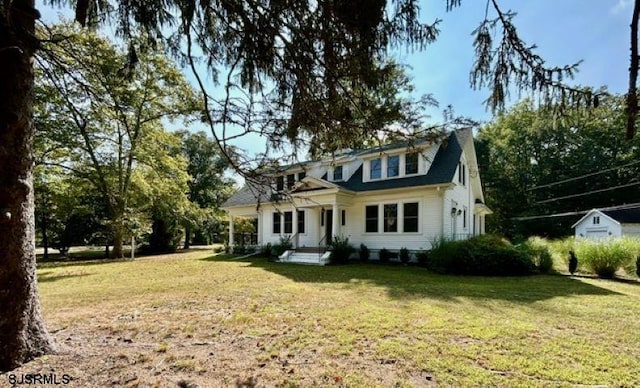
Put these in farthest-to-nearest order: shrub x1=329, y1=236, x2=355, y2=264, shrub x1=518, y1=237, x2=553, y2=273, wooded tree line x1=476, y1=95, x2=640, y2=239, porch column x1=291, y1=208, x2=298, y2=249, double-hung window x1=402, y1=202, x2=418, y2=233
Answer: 1. wooded tree line x1=476, y1=95, x2=640, y2=239
2. porch column x1=291, y1=208, x2=298, y2=249
3. shrub x1=329, y1=236, x2=355, y2=264
4. double-hung window x1=402, y1=202, x2=418, y2=233
5. shrub x1=518, y1=237, x2=553, y2=273

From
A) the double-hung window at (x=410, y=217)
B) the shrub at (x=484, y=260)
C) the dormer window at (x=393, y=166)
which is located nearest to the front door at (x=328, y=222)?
the dormer window at (x=393, y=166)

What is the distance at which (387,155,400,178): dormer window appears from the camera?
619 inches

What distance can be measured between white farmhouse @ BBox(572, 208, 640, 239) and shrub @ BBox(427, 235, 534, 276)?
58.3ft

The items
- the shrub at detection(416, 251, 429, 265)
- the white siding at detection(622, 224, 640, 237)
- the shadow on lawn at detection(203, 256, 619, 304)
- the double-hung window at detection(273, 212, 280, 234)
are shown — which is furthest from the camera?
the white siding at detection(622, 224, 640, 237)

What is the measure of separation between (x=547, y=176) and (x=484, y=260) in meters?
27.7

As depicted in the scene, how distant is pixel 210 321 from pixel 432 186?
11.1 metres

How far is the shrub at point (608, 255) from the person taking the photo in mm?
10664

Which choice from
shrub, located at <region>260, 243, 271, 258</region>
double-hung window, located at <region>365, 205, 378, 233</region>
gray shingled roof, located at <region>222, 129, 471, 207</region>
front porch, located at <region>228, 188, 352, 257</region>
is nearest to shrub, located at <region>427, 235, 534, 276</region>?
gray shingled roof, located at <region>222, 129, 471, 207</region>

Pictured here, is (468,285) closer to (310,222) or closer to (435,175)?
(435,175)

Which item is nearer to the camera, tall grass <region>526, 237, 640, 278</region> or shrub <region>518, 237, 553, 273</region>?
tall grass <region>526, 237, 640, 278</region>

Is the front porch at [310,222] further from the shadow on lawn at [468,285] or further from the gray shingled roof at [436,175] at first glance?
the shadow on lawn at [468,285]

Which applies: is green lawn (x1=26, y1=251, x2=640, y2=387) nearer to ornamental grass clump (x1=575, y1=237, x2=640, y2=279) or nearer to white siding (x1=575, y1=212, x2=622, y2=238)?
ornamental grass clump (x1=575, y1=237, x2=640, y2=279)

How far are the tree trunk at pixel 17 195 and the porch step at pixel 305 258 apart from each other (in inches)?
466

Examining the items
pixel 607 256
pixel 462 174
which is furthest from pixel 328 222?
pixel 607 256
